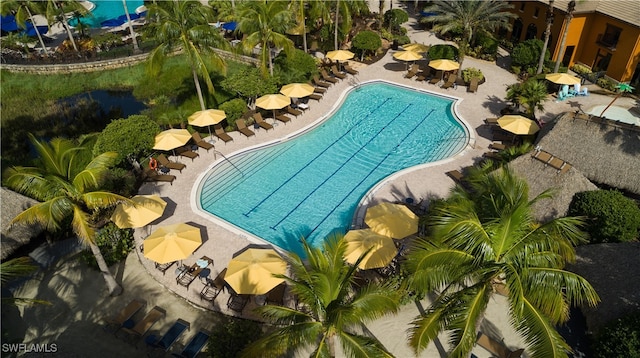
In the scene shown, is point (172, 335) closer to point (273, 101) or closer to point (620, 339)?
point (620, 339)

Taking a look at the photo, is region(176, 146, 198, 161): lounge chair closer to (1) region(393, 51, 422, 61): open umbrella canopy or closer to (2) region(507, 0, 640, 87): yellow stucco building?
(1) region(393, 51, 422, 61): open umbrella canopy

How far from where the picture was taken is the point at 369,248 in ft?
48.7

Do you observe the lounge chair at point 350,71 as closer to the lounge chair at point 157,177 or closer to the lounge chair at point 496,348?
the lounge chair at point 157,177

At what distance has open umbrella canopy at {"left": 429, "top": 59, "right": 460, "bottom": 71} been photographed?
1201 inches

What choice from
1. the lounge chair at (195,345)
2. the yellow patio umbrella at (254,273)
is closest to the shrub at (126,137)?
the yellow patio umbrella at (254,273)

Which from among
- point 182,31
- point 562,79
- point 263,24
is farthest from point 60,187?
point 562,79

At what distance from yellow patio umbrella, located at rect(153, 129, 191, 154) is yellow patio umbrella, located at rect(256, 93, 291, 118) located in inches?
221

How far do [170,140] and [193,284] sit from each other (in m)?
9.54

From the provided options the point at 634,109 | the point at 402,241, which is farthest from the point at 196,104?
the point at 634,109

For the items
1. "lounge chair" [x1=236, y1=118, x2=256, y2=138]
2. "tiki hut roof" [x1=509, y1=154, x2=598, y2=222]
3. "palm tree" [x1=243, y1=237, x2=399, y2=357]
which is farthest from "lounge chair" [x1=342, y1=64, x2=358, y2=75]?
"palm tree" [x1=243, y1=237, x2=399, y2=357]

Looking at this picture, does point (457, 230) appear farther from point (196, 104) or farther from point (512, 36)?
point (512, 36)

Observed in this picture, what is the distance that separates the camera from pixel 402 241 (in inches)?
704

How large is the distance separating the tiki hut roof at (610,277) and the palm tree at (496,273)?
5.57m

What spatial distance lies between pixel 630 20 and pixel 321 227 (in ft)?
92.3
